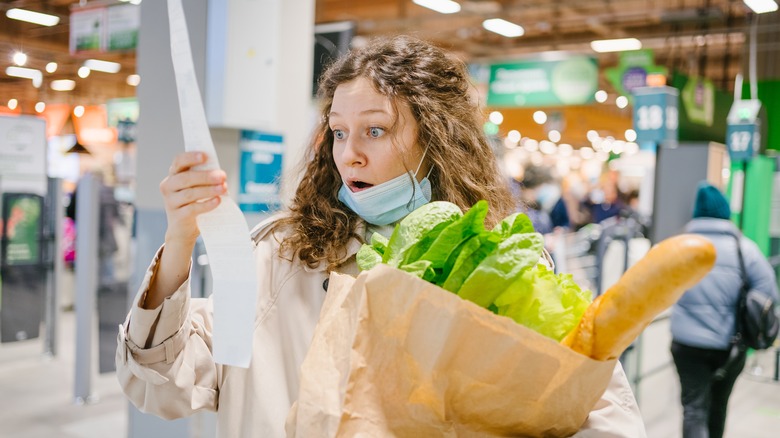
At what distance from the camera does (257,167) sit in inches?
143

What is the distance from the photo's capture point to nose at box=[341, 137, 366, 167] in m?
1.31

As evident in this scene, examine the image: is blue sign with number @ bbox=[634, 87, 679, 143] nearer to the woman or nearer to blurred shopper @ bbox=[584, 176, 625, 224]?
blurred shopper @ bbox=[584, 176, 625, 224]

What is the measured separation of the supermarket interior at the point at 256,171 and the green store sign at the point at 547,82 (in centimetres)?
3

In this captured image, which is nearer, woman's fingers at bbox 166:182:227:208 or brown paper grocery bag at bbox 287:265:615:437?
brown paper grocery bag at bbox 287:265:615:437

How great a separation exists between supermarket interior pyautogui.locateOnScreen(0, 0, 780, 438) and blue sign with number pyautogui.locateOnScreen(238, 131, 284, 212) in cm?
1

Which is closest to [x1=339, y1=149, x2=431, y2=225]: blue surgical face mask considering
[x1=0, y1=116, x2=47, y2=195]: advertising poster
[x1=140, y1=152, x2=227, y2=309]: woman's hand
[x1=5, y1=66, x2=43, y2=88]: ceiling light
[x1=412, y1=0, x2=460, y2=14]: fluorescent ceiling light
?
[x1=140, y1=152, x2=227, y2=309]: woman's hand

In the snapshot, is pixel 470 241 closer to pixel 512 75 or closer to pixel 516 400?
pixel 516 400

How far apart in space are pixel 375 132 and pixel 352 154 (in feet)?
0.23

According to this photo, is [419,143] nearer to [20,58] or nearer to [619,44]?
[20,58]

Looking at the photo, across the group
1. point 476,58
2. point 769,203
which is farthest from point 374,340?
point 476,58

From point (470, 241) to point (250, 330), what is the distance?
0.33 m

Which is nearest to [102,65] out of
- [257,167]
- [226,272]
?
[257,167]

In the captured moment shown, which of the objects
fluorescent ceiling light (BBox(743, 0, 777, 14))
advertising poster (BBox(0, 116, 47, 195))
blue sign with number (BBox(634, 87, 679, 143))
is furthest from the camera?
fluorescent ceiling light (BBox(743, 0, 777, 14))

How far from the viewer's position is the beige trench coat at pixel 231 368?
1211 mm
